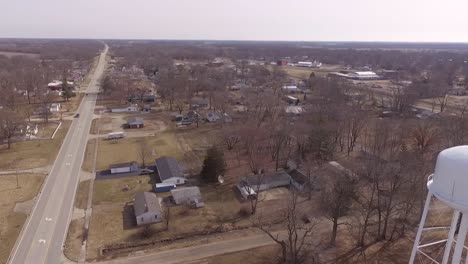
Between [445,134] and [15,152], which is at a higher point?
[445,134]

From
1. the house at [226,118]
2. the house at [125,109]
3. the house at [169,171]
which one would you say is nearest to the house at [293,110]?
the house at [226,118]

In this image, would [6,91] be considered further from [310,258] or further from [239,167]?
[310,258]

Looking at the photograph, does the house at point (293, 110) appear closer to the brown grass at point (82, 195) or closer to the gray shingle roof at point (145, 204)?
the gray shingle roof at point (145, 204)

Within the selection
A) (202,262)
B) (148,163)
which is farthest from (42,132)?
(202,262)

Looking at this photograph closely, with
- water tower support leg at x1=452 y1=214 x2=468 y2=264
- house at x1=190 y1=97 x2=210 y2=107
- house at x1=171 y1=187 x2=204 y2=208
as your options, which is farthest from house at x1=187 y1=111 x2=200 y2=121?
water tower support leg at x1=452 y1=214 x2=468 y2=264

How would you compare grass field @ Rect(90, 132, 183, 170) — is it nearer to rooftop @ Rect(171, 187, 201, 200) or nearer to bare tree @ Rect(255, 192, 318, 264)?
rooftop @ Rect(171, 187, 201, 200)

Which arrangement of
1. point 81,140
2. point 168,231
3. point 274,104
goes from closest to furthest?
point 168,231, point 81,140, point 274,104

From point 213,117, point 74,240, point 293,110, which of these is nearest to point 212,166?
point 74,240
